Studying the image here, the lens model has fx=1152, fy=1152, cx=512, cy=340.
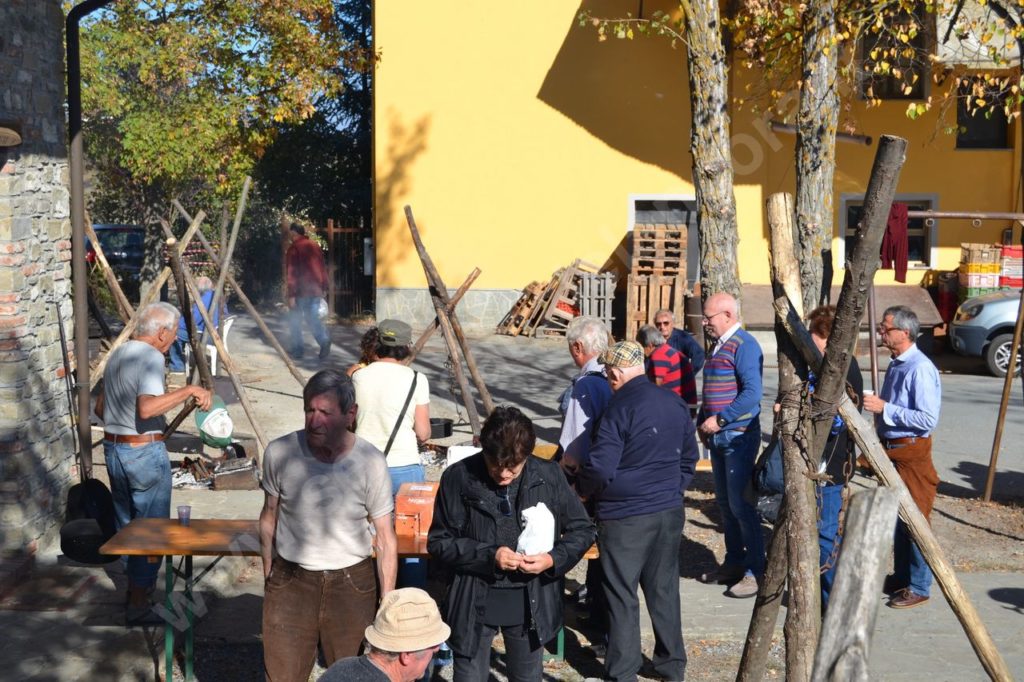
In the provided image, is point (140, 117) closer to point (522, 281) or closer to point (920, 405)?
point (522, 281)

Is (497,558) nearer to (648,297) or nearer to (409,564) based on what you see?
(409,564)

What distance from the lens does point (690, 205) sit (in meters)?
20.9

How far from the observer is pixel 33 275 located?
7508 mm

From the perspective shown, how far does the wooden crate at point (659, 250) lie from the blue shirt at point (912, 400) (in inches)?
515

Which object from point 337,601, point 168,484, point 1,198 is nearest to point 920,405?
point 337,601

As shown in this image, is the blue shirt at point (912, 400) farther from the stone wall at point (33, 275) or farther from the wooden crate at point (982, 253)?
the wooden crate at point (982, 253)

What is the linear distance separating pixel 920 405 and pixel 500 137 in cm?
1468

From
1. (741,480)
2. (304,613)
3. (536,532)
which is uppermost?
(536,532)

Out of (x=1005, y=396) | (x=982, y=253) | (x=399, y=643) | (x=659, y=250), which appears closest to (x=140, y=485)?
(x=399, y=643)

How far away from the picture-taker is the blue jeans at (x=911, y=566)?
6.91m

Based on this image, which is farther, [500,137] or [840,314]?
[500,137]

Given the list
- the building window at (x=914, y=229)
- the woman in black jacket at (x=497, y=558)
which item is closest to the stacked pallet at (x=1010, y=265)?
the building window at (x=914, y=229)

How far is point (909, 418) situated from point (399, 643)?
4138 millimetres

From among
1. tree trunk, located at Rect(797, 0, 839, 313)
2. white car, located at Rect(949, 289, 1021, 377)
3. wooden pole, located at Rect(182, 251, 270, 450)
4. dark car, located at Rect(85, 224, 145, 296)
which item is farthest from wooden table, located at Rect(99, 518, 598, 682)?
dark car, located at Rect(85, 224, 145, 296)
